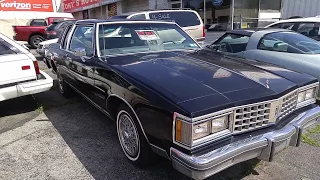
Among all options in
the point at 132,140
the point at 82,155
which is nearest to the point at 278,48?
the point at 132,140

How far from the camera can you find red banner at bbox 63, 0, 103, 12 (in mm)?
Result: 25273

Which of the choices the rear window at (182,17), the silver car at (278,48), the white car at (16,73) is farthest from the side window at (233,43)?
the white car at (16,73)

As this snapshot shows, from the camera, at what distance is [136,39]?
378 cm

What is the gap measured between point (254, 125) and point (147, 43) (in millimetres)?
2008

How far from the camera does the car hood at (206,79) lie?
2.21 meters

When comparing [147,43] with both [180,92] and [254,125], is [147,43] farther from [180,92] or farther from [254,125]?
[254,125]

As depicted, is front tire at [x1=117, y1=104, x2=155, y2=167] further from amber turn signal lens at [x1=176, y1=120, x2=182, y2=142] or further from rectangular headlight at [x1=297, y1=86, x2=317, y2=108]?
rectangular headlight at [x1=297, y1=86, x2=317, y2=108]

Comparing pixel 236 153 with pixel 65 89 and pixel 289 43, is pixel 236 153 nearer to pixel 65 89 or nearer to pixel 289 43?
pixel 289 43

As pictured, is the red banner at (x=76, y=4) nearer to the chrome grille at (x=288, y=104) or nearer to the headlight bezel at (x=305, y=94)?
the headlight bezel at (x=305, y=94)

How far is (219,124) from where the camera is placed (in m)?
2.21

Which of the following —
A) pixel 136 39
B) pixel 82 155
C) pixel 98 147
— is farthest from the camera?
pixel 136 39

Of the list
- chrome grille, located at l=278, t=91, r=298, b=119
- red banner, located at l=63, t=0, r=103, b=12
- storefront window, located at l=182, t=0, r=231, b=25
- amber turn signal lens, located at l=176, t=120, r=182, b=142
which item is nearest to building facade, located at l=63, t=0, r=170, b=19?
red banner, located at l=63, t=0, r=103, b=12

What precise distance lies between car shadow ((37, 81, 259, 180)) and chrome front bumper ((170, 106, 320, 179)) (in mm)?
609

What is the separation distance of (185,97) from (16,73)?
3249 millimetres
